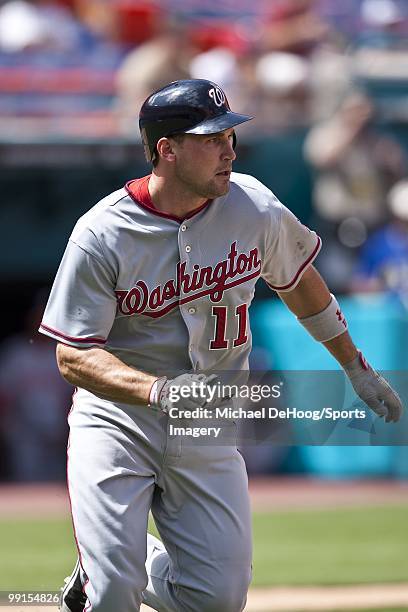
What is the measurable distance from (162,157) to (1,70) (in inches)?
308

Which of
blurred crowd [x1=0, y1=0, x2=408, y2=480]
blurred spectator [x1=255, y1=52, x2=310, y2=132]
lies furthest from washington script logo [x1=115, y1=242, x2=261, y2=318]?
blurred spectator [x1=255, y1=52, x2=310, y2=132]

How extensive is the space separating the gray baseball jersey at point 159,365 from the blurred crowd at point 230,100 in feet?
22.2

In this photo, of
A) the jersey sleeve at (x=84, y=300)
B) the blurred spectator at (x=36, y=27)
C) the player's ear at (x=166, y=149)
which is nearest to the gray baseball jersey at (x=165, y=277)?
the jersey sleeve at (x=84, y=300)

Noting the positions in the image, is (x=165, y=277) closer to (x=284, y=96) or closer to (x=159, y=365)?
(x=159, y=365)

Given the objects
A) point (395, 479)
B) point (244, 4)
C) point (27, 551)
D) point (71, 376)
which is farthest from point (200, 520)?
point (244, 4)

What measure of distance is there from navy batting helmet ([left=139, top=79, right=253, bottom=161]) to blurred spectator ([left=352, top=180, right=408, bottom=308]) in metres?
6.38

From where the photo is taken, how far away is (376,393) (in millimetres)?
4363

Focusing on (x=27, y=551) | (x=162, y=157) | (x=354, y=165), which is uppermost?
(x=162, y=157)

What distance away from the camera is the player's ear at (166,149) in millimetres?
4238

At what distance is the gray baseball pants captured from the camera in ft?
13.4

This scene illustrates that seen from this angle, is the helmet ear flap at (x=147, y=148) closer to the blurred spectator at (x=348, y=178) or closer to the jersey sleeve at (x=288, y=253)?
the jersey sleeve at (x=288, y=253)

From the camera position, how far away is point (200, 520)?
13.8 ft

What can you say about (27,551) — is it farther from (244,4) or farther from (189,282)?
(244,4)

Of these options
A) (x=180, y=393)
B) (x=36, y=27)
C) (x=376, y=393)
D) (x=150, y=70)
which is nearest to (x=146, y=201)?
(x=180, y=393)
